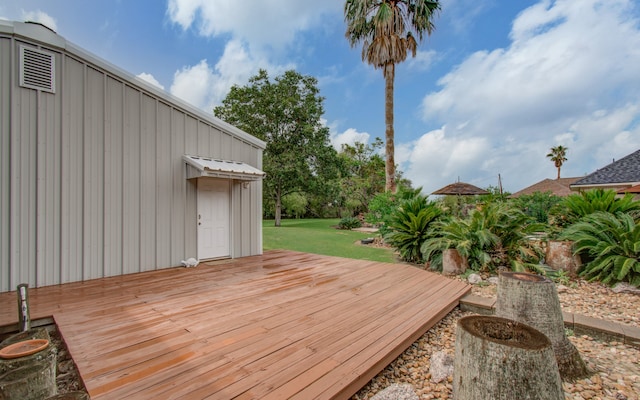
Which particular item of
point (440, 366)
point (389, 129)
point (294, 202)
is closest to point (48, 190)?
point (440, 366)

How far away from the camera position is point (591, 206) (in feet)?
18.7

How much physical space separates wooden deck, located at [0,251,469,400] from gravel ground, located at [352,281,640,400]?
14cm

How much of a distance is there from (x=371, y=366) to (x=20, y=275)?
15.8 feet

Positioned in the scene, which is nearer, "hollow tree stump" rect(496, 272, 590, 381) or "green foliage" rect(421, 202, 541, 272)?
"hollow tree stump" rect(496, 272, 590, 381)

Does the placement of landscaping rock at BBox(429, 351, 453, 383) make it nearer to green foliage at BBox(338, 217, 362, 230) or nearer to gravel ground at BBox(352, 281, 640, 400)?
gravel ground at BBox(352, 281, 640, 400)

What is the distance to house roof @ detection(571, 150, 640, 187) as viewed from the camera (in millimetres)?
12312

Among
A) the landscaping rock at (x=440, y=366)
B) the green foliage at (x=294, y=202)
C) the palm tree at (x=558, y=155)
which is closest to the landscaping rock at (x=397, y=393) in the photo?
the landscaping rock at (x=440, y=366)

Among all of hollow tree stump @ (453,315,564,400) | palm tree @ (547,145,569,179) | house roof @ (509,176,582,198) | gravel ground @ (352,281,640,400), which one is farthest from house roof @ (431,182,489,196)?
palm tree @ (547,145,569,179)

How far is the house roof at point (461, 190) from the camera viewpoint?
15.9 meters

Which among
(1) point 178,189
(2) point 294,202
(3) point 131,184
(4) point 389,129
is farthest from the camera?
(2) point 294,202

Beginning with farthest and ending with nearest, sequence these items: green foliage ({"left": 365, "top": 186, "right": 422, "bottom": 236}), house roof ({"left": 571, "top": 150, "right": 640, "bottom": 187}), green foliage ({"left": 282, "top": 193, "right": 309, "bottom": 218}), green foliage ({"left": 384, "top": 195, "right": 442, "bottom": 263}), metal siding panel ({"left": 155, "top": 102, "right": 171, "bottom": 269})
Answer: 1. green foliage ({"left": 282, "top": 193, "right": 309, "bottom": 218})
2. house roof ({"left": 571, "top": 150, "right": 640, "bottom": 187})
3. green foliage ({"left": 365, "top": 186, "right": 422, "bottom": 236})
4. green foliage ({"left": 384, "top": 195, "right": 442, "bottom": 263})
5. metal siding panel ({"left": 155, "top": 102, "right": 171, "bottom": 269})

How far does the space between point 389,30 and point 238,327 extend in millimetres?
12227

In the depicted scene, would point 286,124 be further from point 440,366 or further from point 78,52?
point 440,366

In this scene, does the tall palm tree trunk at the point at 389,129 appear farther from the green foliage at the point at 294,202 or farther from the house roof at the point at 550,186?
the house roof at the point at 550,186
